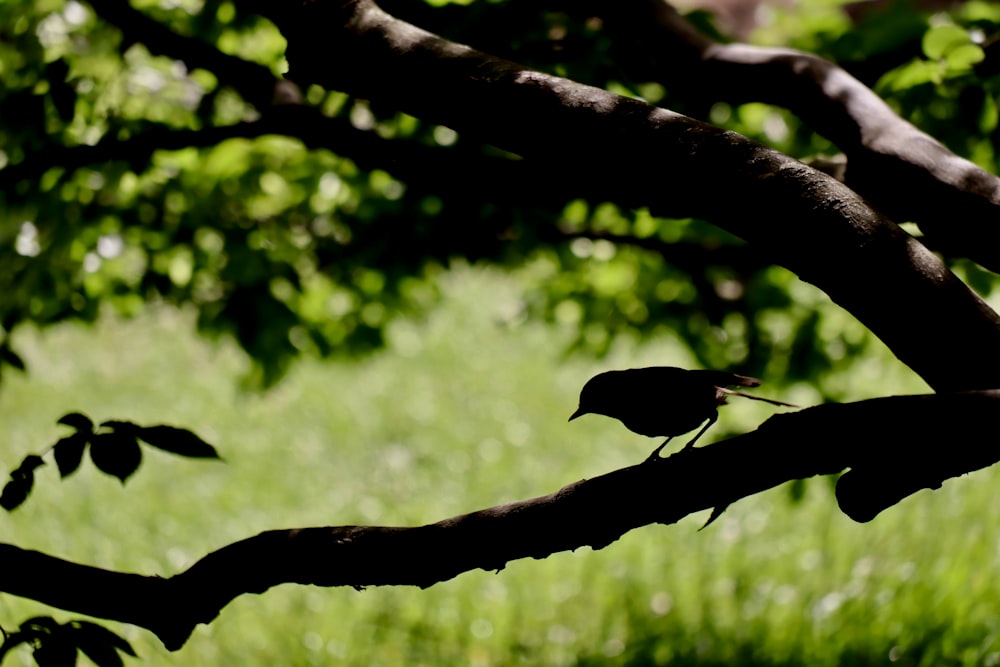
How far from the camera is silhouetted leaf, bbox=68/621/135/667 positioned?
4.27 feet

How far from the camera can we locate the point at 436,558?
1.05 m

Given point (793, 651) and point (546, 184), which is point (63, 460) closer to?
point (546, 184)

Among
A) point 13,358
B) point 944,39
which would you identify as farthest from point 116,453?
point 944,39

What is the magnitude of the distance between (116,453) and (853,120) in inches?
47.9

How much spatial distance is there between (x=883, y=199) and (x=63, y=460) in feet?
4.08

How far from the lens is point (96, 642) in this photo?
4.32ft

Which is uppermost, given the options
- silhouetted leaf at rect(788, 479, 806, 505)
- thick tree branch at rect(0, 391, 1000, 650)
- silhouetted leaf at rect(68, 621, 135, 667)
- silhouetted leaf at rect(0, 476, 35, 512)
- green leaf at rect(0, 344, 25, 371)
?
thick tree branch at rect(0, 391, 1000, 650)

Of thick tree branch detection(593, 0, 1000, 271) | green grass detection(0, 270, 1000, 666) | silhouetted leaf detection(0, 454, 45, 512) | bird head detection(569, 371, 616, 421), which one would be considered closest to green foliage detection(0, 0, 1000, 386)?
thick tree branch detection(593, 0, 1000, 271)

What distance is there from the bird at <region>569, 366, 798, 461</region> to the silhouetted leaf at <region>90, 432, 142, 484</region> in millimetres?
742

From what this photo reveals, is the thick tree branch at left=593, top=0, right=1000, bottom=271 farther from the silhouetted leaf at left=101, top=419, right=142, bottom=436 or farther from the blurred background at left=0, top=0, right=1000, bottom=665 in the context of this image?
the silhouetted leaf at left=101, top=419, right=142, bottom=436

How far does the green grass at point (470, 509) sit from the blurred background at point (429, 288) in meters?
0.02

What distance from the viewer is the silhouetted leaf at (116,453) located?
139cm

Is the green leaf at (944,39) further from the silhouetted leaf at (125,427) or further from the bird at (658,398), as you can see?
the silhouetted leaf at (125,427)

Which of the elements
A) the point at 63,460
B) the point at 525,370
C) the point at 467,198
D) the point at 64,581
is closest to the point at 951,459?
the point at 64,581
